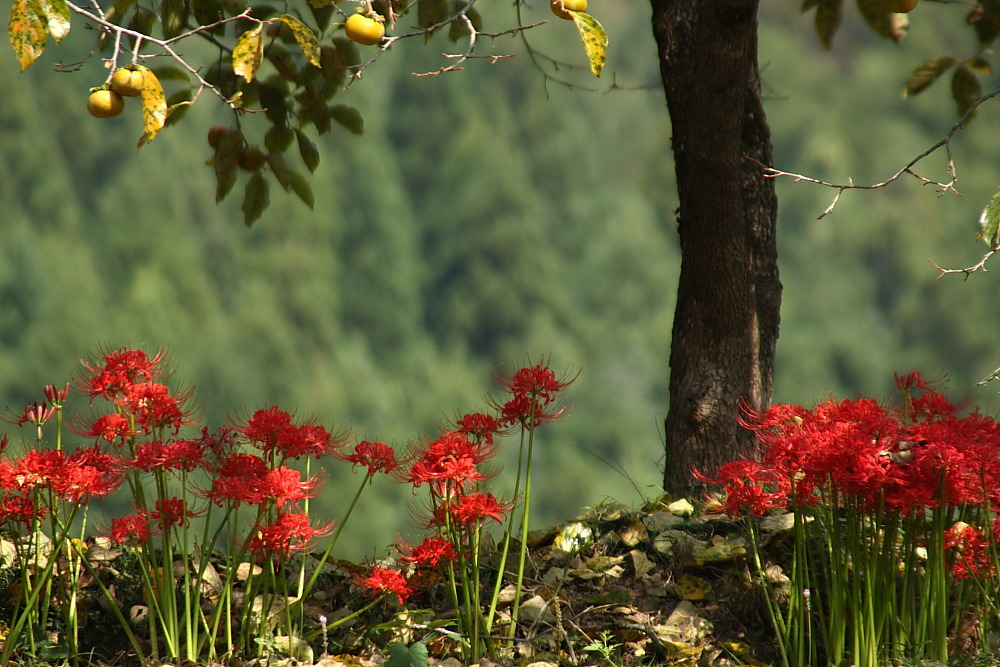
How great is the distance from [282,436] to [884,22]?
9.30 ft

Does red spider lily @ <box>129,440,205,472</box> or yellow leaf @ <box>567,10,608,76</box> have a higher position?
yellow leaf @ <box>567,10,608,76</box>

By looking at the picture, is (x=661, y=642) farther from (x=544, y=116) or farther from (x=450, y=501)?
(x=544, y=116)

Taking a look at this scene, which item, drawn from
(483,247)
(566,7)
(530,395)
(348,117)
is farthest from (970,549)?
(483,247)

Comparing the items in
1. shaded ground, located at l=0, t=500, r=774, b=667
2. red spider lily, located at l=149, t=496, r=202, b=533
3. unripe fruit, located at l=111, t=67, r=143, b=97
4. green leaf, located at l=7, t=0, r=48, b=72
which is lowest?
shaded ground, located at l=0, t=500, r=774, b=667

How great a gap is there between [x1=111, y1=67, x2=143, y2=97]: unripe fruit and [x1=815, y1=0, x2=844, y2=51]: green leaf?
258 cm

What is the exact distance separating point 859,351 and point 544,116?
52.4 feet

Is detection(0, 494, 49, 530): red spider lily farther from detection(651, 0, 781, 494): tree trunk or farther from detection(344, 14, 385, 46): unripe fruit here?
detection(651, 0, 781, 494): tree trunk

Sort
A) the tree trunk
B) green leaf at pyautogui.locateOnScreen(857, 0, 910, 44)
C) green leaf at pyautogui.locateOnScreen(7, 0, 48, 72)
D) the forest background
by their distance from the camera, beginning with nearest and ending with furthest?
1. green leaf at pyautogui.locateOnScreen(7, 0, 48, 72)
2. the tree trunk
3. green leaf at pyautogui.locateOnScreen(857, 0, 910, 44)
4. the forest background

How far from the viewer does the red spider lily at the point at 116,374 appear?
2363mm

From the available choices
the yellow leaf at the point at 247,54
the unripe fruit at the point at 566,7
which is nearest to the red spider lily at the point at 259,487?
the yellow leaf at the point at 247,54

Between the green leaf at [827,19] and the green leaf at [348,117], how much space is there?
5.79 ft

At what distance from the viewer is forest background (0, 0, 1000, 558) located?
96.9ft

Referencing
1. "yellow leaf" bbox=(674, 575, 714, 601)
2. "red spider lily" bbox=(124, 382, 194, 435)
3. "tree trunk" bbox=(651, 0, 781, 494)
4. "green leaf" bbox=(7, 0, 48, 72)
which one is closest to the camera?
"green leaf" bbox=(7, 0, 48, 72)

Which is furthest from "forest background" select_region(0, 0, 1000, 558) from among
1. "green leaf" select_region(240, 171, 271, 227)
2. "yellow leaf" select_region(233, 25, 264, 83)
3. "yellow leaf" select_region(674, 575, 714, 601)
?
"yellow leaf" select_region(233, 25, 264, 83)
